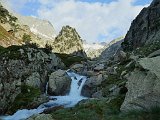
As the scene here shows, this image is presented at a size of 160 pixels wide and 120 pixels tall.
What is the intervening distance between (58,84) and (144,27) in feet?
197

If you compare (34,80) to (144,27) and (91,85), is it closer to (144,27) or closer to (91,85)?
(91,85)

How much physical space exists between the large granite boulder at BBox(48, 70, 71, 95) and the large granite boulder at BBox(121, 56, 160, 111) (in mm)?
34021

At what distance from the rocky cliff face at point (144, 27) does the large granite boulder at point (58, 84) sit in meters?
42.9

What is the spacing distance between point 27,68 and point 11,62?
308 cm

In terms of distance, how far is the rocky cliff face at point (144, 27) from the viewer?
322 feet

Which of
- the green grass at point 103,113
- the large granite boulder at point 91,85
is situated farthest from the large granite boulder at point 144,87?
the large granite boulder at point 91,85

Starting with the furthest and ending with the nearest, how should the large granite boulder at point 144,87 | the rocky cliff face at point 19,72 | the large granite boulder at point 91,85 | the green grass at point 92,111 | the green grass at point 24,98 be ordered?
the large granite boulder at point 91,85, the rocky cliff face at point 19,72, the green grass at point 24,98, the green grass at point 92,111, the large granite boulder at point 144,87

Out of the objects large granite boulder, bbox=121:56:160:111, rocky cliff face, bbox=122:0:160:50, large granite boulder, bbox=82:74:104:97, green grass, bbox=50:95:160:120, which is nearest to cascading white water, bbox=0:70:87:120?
large granite boulder, bbox=82:74:104:97

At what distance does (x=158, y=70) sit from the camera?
1930 centimetres

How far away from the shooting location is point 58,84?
5475 centimetres

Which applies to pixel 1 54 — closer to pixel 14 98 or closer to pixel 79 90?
pixel 14 98

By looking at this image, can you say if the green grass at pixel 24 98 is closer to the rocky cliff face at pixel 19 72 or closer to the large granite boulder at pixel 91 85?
the rocky cliff face at pixel 19 72

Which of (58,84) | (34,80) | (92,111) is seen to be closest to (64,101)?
(34,80)

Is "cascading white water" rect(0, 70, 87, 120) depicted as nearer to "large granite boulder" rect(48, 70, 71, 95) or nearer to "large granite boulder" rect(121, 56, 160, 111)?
"large granite boulder" rect(48, 70, 71, 95)
